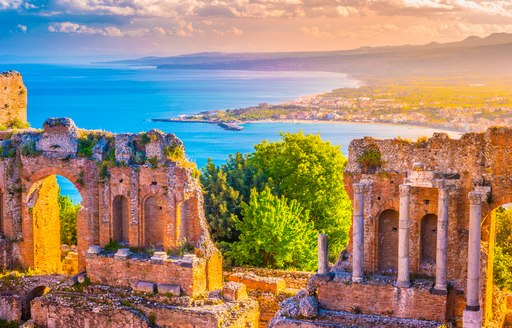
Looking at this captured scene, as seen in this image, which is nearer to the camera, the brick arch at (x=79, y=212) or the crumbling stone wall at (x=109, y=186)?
the crumbling stone wall at (x=109, y=186)

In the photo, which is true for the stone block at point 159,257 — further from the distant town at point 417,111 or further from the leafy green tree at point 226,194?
the distant town at point 417,111

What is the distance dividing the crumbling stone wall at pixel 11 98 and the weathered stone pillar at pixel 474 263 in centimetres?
2465

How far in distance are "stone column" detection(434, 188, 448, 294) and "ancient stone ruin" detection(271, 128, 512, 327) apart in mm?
33

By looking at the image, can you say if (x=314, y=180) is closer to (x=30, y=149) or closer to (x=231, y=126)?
(x=30, y=149)

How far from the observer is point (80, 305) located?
30.5 m

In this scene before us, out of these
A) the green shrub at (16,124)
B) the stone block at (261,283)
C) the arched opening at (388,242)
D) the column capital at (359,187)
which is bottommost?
the stone block at (261,283)

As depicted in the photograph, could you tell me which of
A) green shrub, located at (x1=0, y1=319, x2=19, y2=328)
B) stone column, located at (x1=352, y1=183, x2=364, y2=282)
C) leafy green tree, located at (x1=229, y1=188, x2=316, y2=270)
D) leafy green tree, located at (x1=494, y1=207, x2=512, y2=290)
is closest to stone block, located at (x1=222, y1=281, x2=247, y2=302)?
stone column, located at (x1=352, y1=183, x2=364, y2=282)

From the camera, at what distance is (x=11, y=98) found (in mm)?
39844

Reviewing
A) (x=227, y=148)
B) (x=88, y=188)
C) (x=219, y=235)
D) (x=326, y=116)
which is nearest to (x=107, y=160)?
(x=88, y=188)

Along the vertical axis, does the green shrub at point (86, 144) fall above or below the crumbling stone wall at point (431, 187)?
above

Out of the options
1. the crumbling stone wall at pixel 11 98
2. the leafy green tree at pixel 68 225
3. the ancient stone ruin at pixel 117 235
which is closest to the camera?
the ancient stone ruin at pixel 117 235

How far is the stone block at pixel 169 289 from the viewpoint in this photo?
30.0m

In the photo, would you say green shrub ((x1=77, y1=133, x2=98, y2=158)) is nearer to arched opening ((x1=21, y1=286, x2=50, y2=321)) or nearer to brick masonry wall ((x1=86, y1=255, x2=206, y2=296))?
brick masonry wall ((x1=86, y1=255, x2=206, y2=296))

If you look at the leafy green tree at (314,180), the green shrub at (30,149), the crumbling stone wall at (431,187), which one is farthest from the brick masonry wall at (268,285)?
the green shrub at (30,149)
